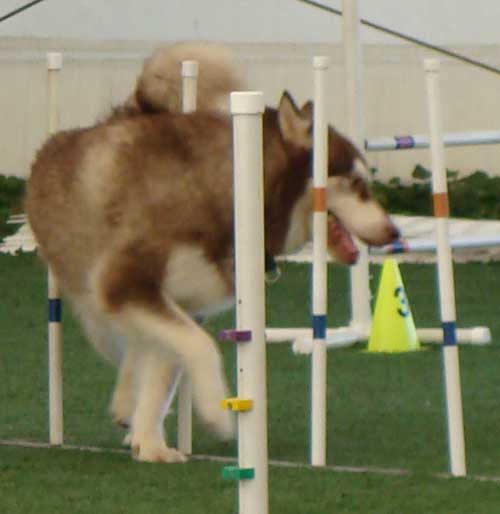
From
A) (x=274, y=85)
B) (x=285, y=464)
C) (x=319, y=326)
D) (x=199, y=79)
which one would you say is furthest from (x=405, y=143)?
(x=274, y=85)

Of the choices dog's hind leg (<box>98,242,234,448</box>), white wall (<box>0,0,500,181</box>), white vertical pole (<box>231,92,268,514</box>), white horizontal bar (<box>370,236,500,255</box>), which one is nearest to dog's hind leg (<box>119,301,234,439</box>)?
dog's hind leg (<box>98,242,234,448</box>)

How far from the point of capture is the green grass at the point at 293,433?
527 centimetres

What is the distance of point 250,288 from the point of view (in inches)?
173

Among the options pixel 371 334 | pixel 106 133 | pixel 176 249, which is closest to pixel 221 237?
pixel 176 249

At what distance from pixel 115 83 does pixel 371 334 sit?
544 cm

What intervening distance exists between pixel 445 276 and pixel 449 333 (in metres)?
0.16

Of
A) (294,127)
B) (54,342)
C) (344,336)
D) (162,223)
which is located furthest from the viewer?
(344,336)

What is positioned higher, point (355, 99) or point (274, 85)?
point (274, 85)

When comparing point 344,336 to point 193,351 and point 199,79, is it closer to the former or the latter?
point 199,79

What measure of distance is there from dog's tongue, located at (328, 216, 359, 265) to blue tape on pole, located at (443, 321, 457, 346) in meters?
0.72

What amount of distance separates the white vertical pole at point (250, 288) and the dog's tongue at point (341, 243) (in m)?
1.75

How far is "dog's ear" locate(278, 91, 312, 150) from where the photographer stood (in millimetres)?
5926

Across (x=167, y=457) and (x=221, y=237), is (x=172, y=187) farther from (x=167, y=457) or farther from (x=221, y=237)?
(x=167, y=457)

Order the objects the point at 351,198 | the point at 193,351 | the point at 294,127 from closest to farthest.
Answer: the point at 193,351 → the point at 294,127 → the point at 351,198
